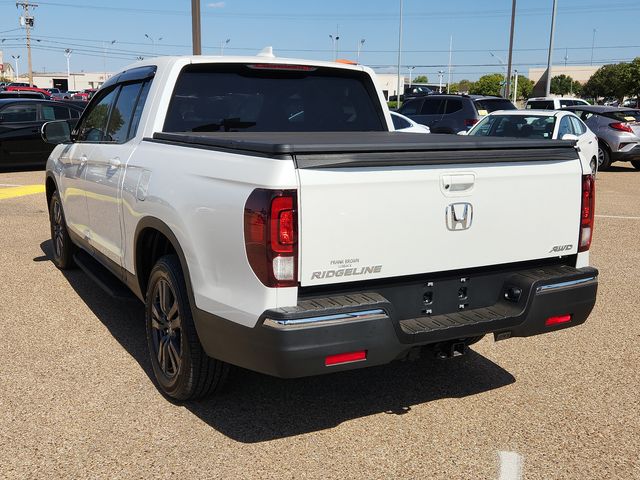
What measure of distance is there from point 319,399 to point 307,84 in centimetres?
224

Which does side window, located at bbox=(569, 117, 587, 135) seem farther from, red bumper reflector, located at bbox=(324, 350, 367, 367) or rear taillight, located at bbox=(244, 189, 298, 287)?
rear taillight, located at bbox=(244, 189, 298, 287)

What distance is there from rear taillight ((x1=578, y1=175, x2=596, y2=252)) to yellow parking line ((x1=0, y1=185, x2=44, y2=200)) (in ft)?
35.6

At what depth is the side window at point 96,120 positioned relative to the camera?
5.30 meters

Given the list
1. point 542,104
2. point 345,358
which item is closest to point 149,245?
point 345,358

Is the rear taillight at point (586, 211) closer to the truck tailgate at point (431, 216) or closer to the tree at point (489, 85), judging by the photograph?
the truck tailgate at point (431, 216)

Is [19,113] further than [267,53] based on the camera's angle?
Yes

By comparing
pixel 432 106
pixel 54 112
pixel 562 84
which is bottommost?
pixel 54 112

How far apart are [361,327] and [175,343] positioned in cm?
128

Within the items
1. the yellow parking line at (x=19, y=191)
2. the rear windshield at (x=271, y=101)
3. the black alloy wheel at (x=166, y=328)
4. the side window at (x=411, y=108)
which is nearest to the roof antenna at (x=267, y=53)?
the rear windshield at (x=271, y=101)

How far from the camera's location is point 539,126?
1328cm

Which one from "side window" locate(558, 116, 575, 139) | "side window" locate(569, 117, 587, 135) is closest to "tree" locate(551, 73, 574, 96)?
"side window" locate(569, 117, 587, 135)

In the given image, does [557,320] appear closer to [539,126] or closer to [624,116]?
[539,126]

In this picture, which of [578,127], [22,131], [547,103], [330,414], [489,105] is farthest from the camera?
[547,103]

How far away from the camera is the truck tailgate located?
9.78 feet
